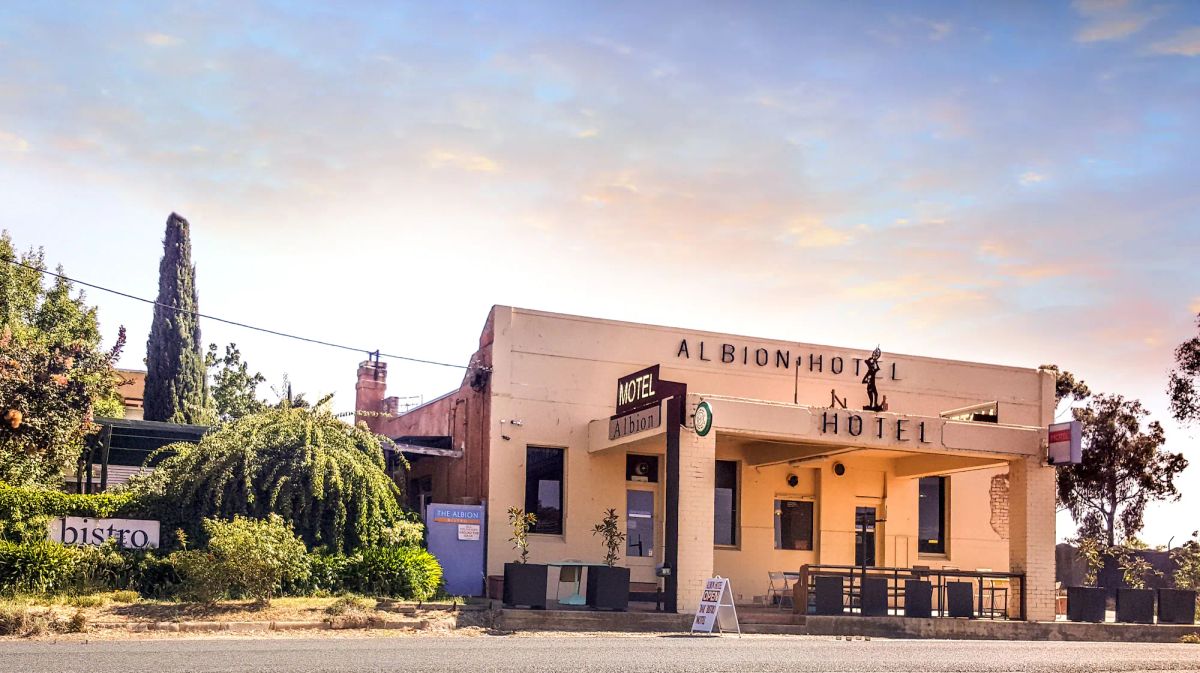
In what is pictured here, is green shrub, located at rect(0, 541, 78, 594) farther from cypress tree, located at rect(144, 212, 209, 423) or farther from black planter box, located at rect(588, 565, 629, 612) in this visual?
cypress tree, located at rect(144, 212, 209, 423)

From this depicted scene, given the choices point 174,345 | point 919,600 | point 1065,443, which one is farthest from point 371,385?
point 1065,443

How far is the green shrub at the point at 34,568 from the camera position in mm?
19141

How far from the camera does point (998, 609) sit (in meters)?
25.4

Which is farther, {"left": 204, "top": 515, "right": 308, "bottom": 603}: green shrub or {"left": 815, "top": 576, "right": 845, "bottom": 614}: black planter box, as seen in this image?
{"left": 815, "top": 576, "right": 845, "bottom": 614}: black planter box

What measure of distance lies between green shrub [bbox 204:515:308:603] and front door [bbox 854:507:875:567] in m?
13.2

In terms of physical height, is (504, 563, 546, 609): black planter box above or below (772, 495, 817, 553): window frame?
below

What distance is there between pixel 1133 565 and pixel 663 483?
1059 cm

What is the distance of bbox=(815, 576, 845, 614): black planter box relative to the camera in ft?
71.8

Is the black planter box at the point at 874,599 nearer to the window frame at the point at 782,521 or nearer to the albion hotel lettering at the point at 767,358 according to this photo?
the window frame at the point at 782,521

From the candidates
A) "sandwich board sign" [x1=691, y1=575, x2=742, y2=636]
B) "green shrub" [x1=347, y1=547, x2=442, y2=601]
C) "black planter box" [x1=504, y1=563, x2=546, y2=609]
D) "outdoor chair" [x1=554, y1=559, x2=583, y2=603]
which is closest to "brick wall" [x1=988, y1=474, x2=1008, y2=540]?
"sandwich board sign" [x1=691, y1=575, x2=742, y2=636]

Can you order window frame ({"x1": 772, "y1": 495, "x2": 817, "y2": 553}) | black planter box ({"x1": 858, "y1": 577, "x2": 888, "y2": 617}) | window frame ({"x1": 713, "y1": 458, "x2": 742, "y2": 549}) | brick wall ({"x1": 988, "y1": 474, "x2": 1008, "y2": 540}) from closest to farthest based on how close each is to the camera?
black planter box ({"x1": 858, "y1": 577, "x2": 888, "y2": 617})
window frame ({"x1": 713, "y1": 458, "x2": 742, "y2": 549})
window frame ({"x1": 772, "y1": 495, "x2": 817, "y2": 553})
brick wall ({"x1": 988, "y1": 474, "x2": 1008, "y2": 540})

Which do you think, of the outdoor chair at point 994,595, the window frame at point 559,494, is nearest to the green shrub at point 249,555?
the window frame at point 559,494

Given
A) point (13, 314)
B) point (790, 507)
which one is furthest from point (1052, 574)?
point (13, 314)

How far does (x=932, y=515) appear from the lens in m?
28.3
